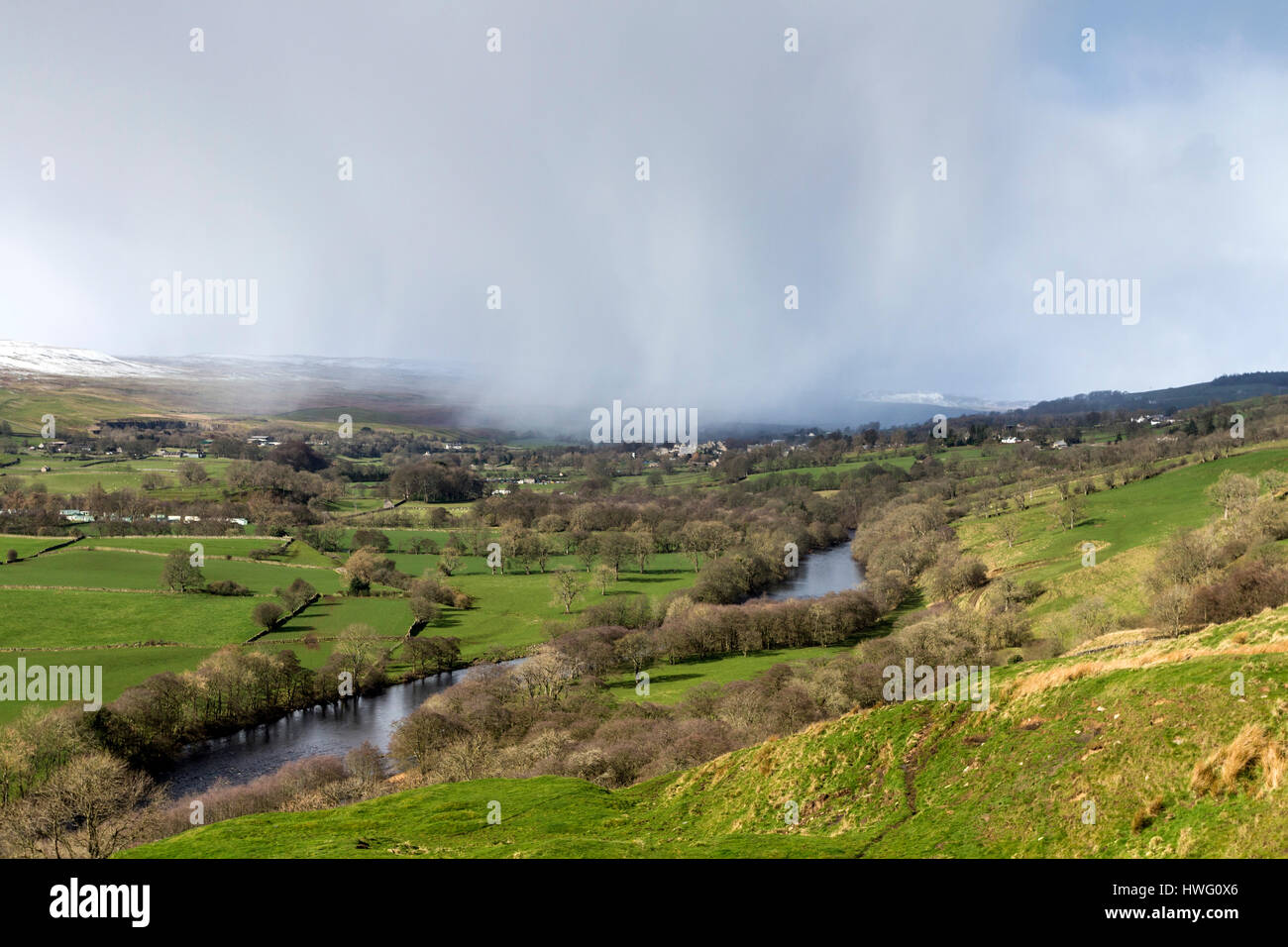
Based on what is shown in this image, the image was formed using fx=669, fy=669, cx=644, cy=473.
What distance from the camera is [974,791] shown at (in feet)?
76.4

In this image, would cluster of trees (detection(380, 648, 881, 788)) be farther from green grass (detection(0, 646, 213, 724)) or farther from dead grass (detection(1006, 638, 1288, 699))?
green grass (detection(0, 646, 213, 724))

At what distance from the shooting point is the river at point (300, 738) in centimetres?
5912

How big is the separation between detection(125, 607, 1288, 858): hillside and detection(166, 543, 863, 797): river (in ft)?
88.2

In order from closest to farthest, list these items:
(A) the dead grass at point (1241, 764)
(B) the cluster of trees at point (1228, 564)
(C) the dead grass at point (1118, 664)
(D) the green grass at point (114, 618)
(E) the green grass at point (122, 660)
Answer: (A) the dead grass at point (1241, 764) → (C) the dead grass at point (1118, 664) → (B) the cluster of trees at point (1228, 564) → (E) the green grass at point (122, 660) → (D) the green grass at point (114, 618)

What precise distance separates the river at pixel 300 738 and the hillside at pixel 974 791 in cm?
2690

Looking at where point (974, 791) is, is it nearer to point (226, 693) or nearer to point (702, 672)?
point (702, 672)

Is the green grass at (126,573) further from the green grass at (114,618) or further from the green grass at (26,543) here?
the green grass at (114,618)


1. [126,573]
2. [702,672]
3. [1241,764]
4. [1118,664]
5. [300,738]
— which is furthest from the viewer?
[126,573]

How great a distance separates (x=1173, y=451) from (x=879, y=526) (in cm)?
6952

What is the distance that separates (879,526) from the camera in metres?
144

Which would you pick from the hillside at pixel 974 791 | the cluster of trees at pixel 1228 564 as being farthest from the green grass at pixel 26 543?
the cluster of trees at pixel 1228 564

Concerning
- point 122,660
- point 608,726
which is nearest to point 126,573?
point 122,660

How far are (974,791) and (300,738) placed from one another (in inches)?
2610
